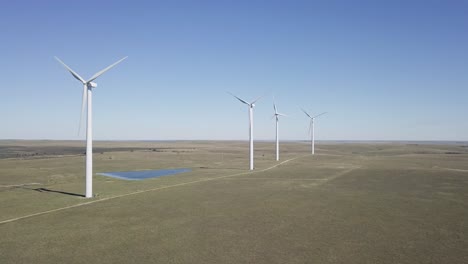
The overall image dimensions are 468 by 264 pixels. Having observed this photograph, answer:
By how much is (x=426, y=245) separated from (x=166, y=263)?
36.2 feet

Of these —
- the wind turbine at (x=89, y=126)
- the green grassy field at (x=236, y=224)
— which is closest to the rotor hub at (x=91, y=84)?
the wind turbine at (x=89, y=126)

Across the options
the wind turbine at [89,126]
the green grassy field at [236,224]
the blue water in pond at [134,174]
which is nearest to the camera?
the green grassy field at [236,224]

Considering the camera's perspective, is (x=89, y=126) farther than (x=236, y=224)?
Yes

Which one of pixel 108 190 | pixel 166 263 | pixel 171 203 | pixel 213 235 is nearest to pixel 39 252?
pixel 166 263

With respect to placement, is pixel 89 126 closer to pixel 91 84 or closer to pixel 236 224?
pixel 91 84

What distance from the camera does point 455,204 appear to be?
26078 millimetres

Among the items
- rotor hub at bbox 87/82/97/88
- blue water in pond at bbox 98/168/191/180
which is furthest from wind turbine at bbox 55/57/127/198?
blue water in pond at bbox 98/168/191/180

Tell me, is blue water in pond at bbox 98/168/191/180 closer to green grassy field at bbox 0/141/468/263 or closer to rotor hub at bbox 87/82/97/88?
green grassy field at bbox 0/141/468/263

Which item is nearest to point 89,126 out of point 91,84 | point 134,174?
point 91,84

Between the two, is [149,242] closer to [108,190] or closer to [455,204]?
[108,190]

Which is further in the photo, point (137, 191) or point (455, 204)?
point (137, 191)

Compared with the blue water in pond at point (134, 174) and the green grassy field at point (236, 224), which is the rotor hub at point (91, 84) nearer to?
the green grassy field at point (236, 224)

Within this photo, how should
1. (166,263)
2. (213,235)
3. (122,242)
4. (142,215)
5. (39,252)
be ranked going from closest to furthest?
(166,263) < (39,252) < (122,242) < (213,235) < (142,215)

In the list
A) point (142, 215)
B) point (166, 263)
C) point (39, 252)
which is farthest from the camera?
point (142, 215)
